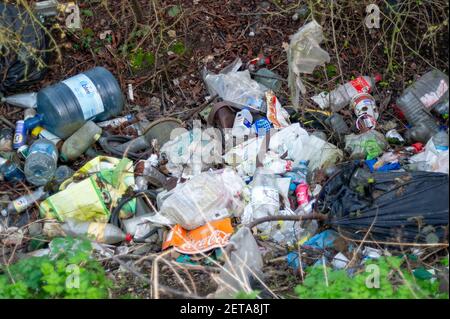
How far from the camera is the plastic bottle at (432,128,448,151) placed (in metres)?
4.63

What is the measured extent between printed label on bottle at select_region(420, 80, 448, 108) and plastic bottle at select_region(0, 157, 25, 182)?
3.25 metres

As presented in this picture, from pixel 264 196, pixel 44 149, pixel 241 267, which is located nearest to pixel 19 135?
pixel 44 149

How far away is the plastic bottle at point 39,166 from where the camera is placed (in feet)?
16.8

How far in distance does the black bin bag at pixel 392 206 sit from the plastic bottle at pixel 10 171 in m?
2.44

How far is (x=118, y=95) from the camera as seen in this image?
5.66 m

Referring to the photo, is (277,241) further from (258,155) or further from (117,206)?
(117,206)

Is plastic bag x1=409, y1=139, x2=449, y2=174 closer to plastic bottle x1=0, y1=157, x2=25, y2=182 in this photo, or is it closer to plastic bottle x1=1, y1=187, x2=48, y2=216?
plastic bottle x1=1, y1=187, x2=48, y2=216

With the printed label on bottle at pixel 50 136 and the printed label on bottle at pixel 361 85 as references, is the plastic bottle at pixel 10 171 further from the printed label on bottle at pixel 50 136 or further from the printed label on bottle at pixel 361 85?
the printed label on bottle at pixel 361 85

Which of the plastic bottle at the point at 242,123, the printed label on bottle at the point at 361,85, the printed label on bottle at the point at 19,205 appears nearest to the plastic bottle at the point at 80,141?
the printed label on bottle at the point at 19,205

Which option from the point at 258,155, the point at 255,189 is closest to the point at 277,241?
the point at 255,189

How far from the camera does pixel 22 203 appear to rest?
4.97m
